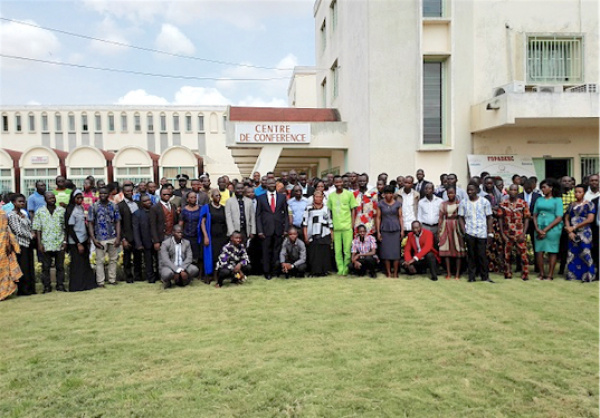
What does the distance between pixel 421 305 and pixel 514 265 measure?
4.17 metres

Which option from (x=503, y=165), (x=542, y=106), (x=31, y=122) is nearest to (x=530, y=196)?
(x=542, y=106)

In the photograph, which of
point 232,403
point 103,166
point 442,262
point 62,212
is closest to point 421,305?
point 442,262

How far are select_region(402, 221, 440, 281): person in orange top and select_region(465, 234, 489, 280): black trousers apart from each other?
0.64m

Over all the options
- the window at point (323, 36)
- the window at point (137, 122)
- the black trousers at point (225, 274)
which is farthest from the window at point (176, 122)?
the black trousers at point (225, 274)

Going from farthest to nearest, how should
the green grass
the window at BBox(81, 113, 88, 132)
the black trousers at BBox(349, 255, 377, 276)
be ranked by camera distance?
the window at BBox(81, 113, 88, 132) → the black trousers at BBox(349, 255, 377, 276) → the green grass

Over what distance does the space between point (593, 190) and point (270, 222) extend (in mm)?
5825

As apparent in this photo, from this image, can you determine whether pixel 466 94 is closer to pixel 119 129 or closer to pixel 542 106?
pixel 542 106

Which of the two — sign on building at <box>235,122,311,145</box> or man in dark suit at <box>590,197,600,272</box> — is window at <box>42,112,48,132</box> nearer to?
sign on building at <box>235,122,311,145</box>

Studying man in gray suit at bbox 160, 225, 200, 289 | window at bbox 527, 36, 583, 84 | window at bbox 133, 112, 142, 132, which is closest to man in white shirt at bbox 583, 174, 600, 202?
man in gray suit at bbox 160, 225, 200, 289

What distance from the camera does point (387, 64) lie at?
48.6ft

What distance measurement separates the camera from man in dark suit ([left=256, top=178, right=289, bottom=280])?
29.9 ft

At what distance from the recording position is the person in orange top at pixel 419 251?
29.5ft

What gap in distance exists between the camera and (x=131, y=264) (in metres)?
9.53

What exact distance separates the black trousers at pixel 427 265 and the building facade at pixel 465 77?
591 centimetres
